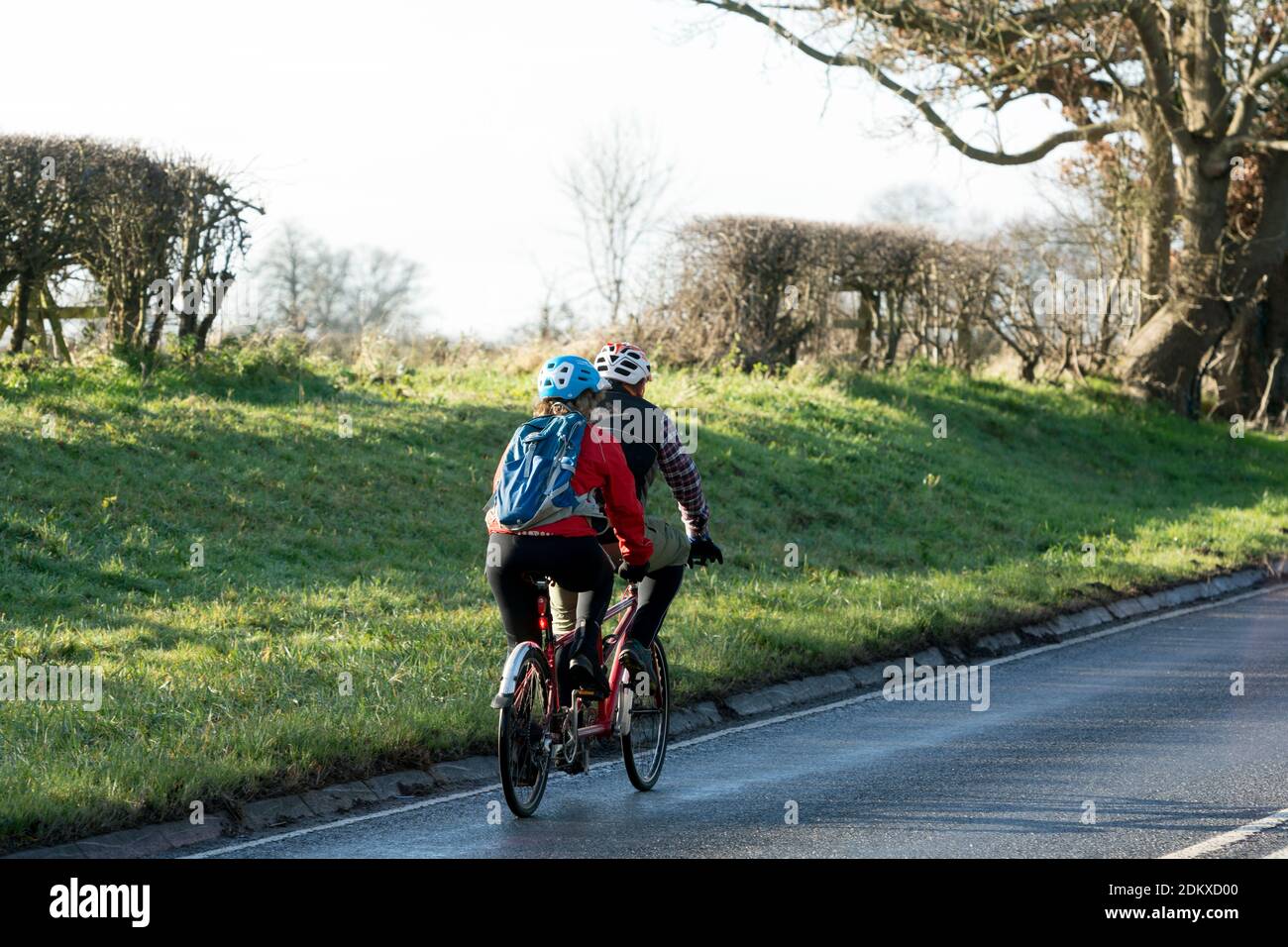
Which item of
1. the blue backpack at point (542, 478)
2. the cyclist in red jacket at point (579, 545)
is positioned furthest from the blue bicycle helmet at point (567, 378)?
the blue backpack at point (542, 478)

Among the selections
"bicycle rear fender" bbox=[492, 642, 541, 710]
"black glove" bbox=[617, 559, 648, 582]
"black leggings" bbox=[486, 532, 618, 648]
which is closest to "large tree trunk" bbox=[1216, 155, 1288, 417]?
"black glove" bbox=[617, 559, 648, 582]

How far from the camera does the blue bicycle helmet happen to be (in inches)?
291

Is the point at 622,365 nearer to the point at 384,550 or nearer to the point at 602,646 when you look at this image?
the point at 602,646

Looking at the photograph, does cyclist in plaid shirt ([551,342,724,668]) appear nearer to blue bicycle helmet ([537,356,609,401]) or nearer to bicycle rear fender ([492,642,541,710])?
blue bicycle helmet ([537,356,609,401])

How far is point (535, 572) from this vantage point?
23.8ft

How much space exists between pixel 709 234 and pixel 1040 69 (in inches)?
228

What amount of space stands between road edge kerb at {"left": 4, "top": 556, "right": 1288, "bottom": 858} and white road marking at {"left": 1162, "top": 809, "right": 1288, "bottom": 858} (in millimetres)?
3510

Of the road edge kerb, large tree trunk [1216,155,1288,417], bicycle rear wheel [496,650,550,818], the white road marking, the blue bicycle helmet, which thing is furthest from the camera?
large tree trunk [1216,155,1288,417]

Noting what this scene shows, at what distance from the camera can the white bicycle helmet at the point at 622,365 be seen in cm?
802

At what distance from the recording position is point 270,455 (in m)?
15.8

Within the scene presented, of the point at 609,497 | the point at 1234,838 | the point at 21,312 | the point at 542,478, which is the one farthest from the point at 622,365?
the point at 21,312

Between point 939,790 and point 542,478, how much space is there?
8.78 ft

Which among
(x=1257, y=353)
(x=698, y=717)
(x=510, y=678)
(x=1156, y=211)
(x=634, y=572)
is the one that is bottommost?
(x=698, y=717)

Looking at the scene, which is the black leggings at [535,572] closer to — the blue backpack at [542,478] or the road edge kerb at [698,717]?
the blue backpack at [542,478]
